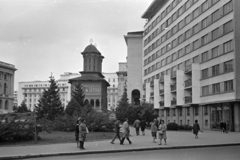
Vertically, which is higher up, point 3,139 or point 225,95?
point 225,95

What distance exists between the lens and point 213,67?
52.1 m

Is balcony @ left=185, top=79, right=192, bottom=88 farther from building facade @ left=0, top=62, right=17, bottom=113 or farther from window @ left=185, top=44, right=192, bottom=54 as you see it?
building facade @ left=0, top=62, right=17, bottom=113

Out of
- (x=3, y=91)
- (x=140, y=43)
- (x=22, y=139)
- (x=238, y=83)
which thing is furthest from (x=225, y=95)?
(x=3, y=91)

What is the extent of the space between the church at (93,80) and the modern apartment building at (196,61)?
53.2 metres

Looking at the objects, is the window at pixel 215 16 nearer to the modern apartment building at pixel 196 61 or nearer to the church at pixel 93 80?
the modern apartment building at pixel 196 61

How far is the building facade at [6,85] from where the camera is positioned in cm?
11261

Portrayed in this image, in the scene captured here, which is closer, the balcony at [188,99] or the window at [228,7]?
the window at [228,7]

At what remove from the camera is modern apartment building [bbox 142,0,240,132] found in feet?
153

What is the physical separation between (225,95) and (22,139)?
3025 centimetres

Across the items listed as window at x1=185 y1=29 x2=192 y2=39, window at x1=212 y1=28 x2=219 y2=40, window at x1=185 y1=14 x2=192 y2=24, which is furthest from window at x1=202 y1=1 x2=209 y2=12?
window at x1=185 y1=29 x2=192 y2=39

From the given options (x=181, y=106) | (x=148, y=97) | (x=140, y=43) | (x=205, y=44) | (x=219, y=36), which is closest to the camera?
(x=219, y=36)

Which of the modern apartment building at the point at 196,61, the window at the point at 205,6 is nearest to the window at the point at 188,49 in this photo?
the modern apartment building at the point at 196,61

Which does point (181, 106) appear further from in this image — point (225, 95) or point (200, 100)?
point (225, 95)

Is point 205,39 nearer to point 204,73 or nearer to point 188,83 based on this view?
point 204,73
